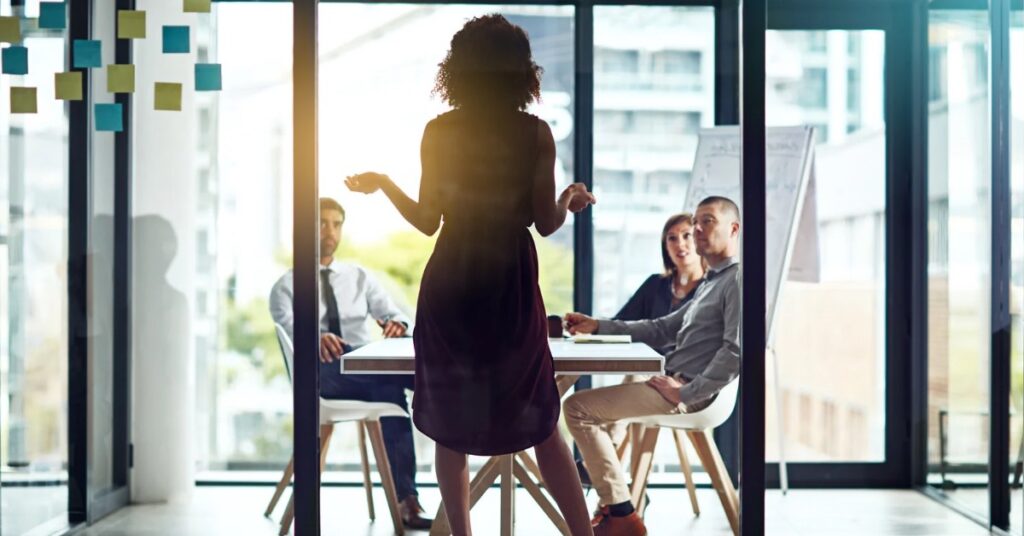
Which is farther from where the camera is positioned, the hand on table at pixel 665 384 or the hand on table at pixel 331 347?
the hand on table at pixel 665 384

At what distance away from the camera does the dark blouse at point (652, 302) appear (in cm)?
364

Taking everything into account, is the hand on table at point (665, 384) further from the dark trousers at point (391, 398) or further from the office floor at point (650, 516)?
the dark trousers at point (391, 398)

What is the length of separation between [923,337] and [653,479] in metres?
1.67

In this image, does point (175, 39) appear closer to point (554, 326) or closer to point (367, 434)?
point (367, 434)

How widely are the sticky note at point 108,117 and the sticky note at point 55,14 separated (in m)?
0.29

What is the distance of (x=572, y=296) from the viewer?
3895 millimetres

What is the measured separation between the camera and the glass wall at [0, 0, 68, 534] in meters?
3.60

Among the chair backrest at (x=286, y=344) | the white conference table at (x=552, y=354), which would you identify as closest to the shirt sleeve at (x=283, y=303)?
the chair backrest at (x=286, y=344)

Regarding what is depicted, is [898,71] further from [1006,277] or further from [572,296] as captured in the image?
[572,296]

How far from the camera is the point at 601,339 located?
3.58 metres

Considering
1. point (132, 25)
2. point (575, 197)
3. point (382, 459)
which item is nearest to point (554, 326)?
point (575, 197)

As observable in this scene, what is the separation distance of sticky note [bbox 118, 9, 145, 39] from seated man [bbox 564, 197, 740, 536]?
1843 mm

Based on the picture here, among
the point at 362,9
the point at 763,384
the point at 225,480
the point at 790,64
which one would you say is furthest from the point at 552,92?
the point at 225,480

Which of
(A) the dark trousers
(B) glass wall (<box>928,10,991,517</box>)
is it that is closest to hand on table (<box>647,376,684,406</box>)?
(A) the dark trousers
